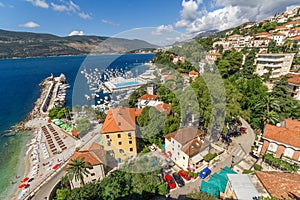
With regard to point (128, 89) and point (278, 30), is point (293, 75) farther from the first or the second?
point (128, 89)

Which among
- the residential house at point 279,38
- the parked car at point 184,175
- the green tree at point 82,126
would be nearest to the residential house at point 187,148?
the parked car at point 184,175

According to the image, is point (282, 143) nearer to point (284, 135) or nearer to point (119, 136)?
point (284, 135)

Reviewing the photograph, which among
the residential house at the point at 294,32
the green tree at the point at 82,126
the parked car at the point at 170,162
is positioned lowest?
the green tree at the point at 82,126

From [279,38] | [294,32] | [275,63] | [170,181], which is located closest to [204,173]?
[170,181]

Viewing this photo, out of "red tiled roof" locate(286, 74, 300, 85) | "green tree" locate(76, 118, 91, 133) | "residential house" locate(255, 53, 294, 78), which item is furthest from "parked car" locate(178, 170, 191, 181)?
"residential house" locate(255, 53, 294, 78)

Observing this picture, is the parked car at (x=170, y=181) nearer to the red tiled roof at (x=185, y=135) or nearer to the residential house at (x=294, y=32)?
the red tiled roof at (x=185, y=135)

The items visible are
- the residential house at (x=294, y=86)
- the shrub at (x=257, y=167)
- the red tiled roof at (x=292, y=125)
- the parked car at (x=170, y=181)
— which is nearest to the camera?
the parked car at (x=170, y=181)
